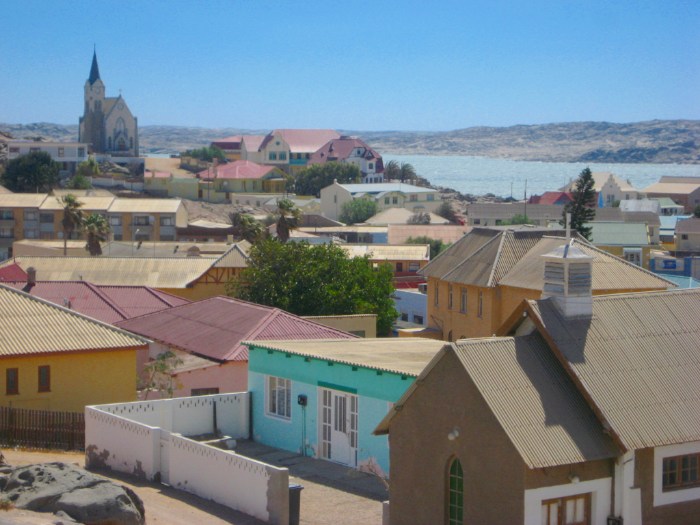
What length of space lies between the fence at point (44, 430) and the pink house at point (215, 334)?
556 cm

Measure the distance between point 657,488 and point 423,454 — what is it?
3.76 metres

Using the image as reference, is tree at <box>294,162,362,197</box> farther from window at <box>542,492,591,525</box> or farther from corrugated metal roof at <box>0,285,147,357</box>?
window at <box>542,492,591,525</box>

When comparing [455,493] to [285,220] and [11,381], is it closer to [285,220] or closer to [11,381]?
[11,381]

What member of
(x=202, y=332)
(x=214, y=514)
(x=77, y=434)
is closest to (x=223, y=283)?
(x=202, y=332)

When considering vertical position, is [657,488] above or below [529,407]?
below

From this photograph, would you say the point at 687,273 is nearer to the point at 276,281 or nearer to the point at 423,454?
the point at 276,281

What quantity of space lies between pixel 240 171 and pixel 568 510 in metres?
158

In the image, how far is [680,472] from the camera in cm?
2047

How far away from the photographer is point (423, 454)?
20.5 metres

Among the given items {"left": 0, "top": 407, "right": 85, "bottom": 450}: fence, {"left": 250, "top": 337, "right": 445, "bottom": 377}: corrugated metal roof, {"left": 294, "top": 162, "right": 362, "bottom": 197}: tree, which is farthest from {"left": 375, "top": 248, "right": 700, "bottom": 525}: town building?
{"left": 294, "top": 162, "right": 362, "bottom": 197}: tree

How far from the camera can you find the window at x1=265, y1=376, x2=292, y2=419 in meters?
28.7

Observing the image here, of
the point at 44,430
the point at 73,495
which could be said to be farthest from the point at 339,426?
the point at 73,495

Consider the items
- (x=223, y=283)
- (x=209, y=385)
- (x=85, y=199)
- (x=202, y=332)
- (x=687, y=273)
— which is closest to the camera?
(x=209, y=385)

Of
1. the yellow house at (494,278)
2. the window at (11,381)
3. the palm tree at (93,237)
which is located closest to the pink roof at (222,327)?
the window at (11,381)
